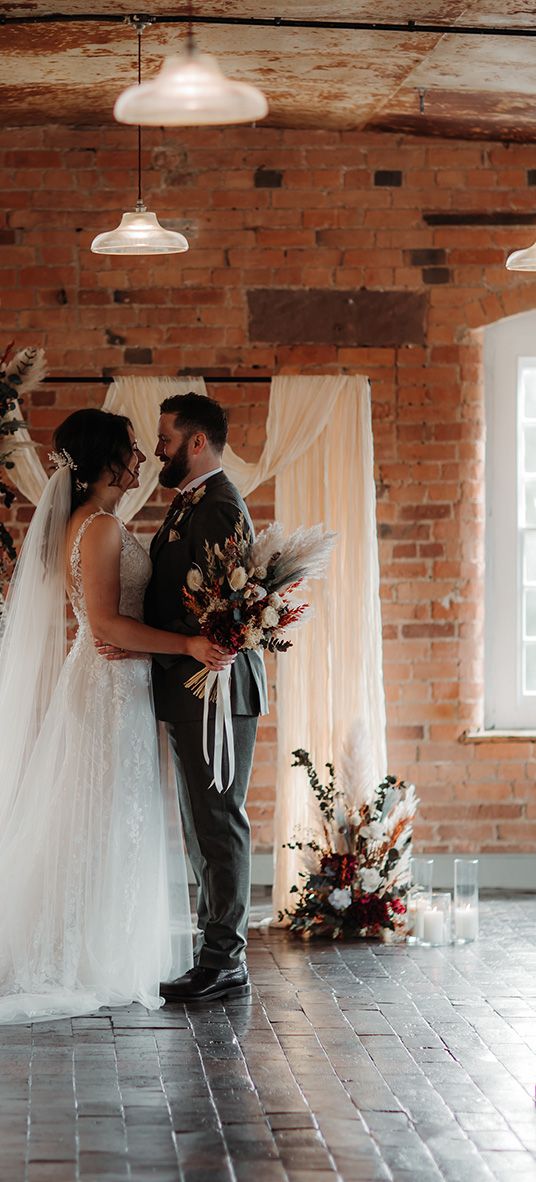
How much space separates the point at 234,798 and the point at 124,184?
3.22 metres

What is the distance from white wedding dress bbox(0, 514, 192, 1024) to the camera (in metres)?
4.99

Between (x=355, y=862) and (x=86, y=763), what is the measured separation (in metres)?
1.61

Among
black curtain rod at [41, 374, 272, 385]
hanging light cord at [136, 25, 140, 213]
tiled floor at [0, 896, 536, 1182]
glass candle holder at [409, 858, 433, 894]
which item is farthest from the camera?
black curtain rod at [41, 374, 272, 385]

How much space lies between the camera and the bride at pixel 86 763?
16.4 ft

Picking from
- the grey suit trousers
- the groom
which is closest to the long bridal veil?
the groom

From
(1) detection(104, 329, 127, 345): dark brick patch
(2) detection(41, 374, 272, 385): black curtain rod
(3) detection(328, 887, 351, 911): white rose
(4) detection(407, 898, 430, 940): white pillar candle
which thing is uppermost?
(1) detection(104, 329, 127, 345): dark brick patch

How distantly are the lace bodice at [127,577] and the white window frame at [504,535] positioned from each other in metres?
2.45

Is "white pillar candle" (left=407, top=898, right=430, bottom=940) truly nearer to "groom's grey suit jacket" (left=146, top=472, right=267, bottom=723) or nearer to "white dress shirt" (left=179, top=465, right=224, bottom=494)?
"groom's grey suit jacket" (left=146, top=472, right=267, bottom=723)

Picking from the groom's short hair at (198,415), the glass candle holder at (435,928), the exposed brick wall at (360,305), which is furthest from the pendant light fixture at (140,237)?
the glass candle holder at (435,928)

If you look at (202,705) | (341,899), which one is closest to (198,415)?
(202,705)

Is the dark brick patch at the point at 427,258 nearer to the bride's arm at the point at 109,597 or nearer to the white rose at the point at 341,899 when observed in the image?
the bride's arm at the point at 109,597

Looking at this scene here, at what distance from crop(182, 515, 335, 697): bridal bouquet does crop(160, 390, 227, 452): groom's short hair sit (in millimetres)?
552

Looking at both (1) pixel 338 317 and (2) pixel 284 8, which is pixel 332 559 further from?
(2) pixel 284 8

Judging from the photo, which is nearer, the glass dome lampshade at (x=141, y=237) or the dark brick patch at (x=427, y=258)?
the glass dome lampshade at (x=141, y=237)
